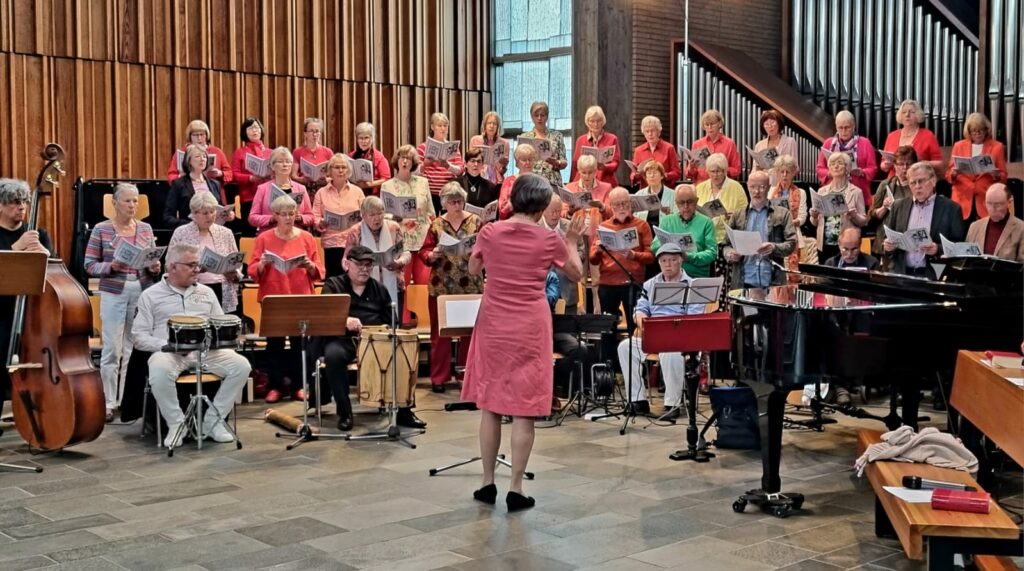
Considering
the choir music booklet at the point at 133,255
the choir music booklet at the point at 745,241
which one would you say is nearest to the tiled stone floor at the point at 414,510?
the choir music booklet at the point at 133,255

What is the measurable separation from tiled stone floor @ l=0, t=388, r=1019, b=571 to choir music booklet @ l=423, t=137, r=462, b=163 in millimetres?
3100

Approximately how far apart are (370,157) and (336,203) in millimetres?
1153

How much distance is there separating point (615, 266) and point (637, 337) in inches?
26.5

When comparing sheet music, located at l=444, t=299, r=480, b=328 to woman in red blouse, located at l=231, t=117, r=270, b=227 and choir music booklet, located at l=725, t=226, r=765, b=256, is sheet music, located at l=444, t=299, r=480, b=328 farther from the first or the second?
woman in red blouse, located at l=231, t=117, r=270, b=227

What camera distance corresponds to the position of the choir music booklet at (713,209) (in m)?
8.97

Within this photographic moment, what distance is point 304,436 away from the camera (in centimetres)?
738

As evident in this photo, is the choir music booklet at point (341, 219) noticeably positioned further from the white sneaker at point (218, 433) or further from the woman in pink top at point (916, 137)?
the woman in pink top at point (916, 137)

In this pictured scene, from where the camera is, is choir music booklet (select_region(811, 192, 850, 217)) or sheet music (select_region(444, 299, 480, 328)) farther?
choir music booklet (select_region(811, 192, 850, 217))

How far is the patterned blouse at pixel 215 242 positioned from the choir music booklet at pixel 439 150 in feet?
6.64

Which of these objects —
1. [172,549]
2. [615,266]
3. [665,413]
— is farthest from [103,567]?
[615,266]

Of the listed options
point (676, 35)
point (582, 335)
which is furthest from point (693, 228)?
point (676, 35)

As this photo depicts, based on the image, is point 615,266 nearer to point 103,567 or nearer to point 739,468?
point 739,468

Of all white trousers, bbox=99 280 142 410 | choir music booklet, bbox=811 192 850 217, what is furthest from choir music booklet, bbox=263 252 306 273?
choir music booklet, bbox=811 192 850 217

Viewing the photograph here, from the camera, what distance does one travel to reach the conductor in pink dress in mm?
5492
